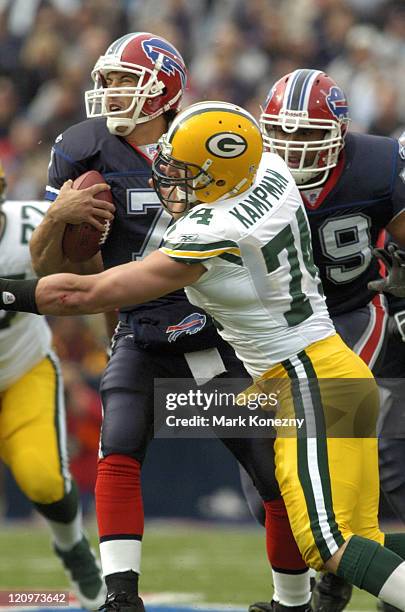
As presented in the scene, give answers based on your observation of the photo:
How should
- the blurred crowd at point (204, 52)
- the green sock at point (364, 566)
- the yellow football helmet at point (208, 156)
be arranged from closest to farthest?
1. the green sock at point (364, 566)
2. the yellow football helmet at point (208, 156)
3. the blurred crowd at point (204, 52)

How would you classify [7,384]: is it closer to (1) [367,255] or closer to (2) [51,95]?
(1) [367,255]

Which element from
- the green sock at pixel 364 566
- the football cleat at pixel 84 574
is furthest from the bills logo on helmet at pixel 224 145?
the football cleat at pixel 84 574

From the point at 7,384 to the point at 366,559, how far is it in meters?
1.98

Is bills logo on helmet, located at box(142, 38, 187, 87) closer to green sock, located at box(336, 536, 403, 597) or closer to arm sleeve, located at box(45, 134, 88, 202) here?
arm sleeve, located at box(45, 134, 88, 202)

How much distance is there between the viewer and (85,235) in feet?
12.3

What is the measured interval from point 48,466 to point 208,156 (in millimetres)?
1653

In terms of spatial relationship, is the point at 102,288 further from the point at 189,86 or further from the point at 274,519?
the point at 189,86

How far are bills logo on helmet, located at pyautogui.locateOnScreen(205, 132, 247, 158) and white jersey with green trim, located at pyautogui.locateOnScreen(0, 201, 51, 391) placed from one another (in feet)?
5.06

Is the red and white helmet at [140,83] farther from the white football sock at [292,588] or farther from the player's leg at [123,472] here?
the white football sock at [292,588]

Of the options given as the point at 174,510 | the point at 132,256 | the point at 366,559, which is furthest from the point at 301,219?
the point at 174,510

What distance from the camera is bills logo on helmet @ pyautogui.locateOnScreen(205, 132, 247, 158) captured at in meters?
3.35

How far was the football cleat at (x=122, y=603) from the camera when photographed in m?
3.42

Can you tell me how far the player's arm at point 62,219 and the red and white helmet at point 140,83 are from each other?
28 cm

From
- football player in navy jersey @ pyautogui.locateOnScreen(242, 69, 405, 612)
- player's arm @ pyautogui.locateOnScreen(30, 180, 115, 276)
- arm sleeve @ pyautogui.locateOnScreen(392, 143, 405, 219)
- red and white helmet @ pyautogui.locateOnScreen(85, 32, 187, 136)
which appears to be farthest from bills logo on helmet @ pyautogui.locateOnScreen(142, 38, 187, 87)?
arm sleeve @ pyautogui.locateOnScreen(392, 143, 405, 219)
